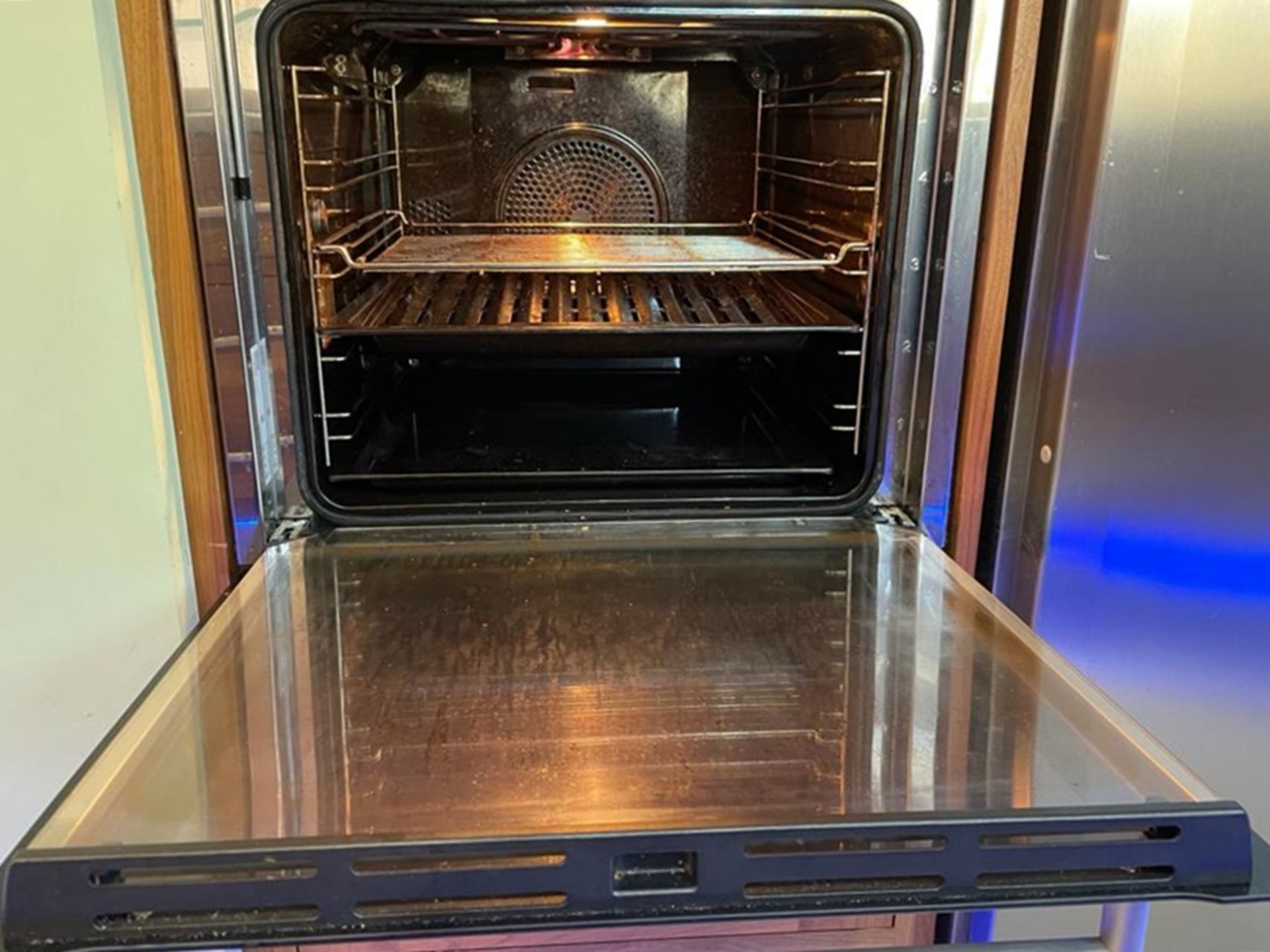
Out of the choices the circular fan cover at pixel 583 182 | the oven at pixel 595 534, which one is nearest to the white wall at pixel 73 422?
the oven at pixel 595 534

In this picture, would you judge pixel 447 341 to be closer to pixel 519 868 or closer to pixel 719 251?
pixel 719 251

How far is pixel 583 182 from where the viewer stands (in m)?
1.38

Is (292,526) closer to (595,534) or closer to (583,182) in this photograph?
(595,534)

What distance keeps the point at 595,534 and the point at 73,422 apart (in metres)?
0.46

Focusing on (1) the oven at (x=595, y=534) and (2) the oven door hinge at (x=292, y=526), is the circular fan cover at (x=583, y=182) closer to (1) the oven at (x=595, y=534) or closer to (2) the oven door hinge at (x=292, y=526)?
(1) the oven at (x=595, y=534)

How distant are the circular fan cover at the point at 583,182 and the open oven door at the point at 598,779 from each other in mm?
669

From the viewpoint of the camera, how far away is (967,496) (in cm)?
100

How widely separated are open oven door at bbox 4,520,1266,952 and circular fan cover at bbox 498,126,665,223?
2.20 feet

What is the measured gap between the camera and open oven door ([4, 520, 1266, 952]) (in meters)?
0.57

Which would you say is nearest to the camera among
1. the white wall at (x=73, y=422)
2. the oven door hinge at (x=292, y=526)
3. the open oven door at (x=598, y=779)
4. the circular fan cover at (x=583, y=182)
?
the open oven door at (x=598, y=779)

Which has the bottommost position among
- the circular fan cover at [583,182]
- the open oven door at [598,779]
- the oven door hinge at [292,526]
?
the open oven door at [598,779]

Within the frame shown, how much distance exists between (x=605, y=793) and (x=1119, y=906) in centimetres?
35

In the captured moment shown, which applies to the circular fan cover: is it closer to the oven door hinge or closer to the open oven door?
the oven door hinge

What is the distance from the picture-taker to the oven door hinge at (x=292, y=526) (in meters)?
0.97
